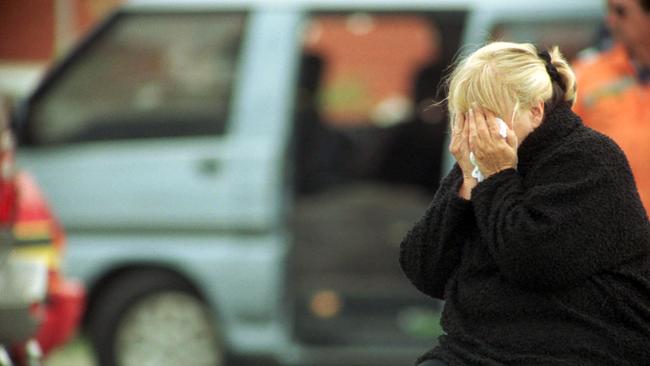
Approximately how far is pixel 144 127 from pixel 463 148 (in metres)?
4.43

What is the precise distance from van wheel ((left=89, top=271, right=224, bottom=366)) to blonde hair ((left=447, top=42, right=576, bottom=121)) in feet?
14.2

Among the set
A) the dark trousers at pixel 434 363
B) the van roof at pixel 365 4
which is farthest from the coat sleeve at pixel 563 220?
the van roof at pixel 365 4

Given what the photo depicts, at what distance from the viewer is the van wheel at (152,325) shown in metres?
7.25

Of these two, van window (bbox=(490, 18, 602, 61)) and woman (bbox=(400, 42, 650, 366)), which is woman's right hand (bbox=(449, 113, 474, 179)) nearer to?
woman (bbox=(400, 42, 650, 366))

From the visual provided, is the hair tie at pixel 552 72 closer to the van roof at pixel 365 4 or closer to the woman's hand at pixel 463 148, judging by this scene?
the woman's hand at pixel 463 148

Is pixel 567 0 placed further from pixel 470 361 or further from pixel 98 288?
pixel 470 361

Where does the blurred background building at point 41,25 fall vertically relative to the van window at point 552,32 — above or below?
above

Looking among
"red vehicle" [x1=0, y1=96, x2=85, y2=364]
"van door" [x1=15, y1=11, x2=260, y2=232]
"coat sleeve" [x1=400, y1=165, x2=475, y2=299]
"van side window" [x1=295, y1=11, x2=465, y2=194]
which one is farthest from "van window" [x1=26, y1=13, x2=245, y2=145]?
"coat sleeve" [x1=400, y1=165, x2=475, y2=299]

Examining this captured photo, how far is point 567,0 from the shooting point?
6.88 metres

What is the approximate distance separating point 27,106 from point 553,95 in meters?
4.70

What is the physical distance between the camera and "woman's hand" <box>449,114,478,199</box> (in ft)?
10.0

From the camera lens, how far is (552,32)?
22.7 feet

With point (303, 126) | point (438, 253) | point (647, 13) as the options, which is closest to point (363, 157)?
point (303, 126)

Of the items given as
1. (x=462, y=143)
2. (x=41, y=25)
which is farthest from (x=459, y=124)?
(x=41, y=25)
